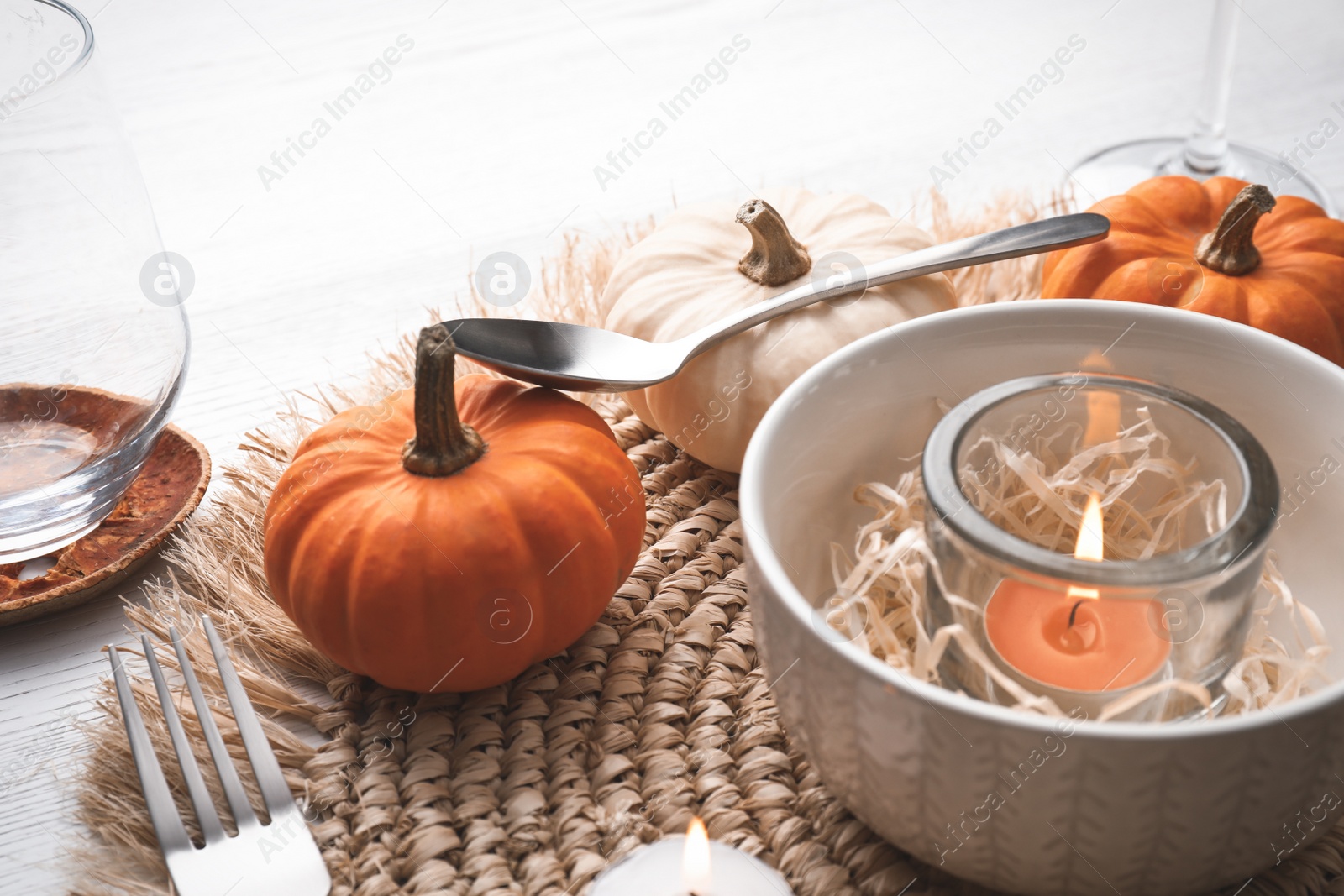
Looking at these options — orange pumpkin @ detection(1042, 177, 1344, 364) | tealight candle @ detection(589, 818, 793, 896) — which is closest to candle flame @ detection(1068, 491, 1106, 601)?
tealight candle @ detection(589, 818, 793, 896)

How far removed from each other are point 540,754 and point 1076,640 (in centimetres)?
30

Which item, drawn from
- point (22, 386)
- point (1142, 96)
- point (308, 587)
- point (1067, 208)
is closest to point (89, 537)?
point (22, 386)

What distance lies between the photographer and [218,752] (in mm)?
623

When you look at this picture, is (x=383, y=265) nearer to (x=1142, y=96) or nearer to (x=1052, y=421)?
(x=1052, y=421)

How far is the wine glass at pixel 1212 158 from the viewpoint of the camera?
3.81 feet

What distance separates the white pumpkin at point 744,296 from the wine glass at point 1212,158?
1.34 feet

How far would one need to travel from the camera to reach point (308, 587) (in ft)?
2.19

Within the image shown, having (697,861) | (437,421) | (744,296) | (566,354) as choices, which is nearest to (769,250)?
(744,296)

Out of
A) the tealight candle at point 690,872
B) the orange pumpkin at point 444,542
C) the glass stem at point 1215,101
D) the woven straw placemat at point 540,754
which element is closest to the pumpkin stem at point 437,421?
the orange pumpkin at point 444,542

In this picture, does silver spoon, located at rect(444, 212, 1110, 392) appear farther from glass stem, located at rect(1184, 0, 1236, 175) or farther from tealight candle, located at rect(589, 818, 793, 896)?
glass stem, located at rect(1184, 0, 1236, 175)

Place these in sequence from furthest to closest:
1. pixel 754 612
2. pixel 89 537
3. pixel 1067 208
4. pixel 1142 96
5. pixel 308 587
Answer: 1. pixel 1142 96
2. pixel 1067 208
3. pixel 89 537
4. pixel 308 587
5. pixel 754 612

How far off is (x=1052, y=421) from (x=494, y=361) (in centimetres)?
33

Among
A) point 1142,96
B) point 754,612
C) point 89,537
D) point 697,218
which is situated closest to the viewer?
point 754,612

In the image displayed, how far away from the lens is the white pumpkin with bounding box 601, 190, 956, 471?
32.3 inches
